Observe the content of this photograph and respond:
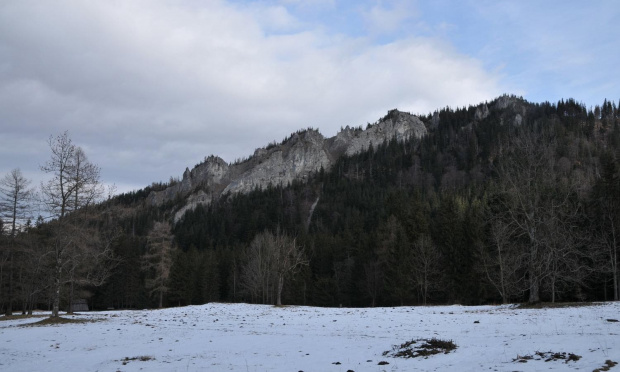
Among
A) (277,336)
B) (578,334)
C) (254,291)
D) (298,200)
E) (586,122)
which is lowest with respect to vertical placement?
(254,291)

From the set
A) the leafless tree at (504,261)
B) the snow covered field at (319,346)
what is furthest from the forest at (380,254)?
the snow covered field at (319,346)

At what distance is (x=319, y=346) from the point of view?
15.0 m

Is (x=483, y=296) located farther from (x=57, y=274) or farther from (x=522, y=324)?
(x=57, y=274)

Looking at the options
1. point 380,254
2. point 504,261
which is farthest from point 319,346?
point 380,254

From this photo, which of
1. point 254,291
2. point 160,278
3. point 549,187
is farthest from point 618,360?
point 254,291

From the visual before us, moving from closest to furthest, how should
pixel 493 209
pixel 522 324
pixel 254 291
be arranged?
pixel 522 324 → pixel 493 209 → pixel 254 291

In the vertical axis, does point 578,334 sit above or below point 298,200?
below

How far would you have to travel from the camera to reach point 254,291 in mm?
70500

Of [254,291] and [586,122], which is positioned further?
[586,122]

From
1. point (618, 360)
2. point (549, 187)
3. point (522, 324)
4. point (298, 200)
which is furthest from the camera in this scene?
point (298, 200)

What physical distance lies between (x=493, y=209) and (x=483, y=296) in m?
10.9

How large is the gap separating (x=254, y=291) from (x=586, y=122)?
17364 cm

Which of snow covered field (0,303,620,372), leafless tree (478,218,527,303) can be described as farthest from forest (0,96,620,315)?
snow covered field (0,303,620,372)

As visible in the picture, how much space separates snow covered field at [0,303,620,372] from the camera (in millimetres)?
11125
